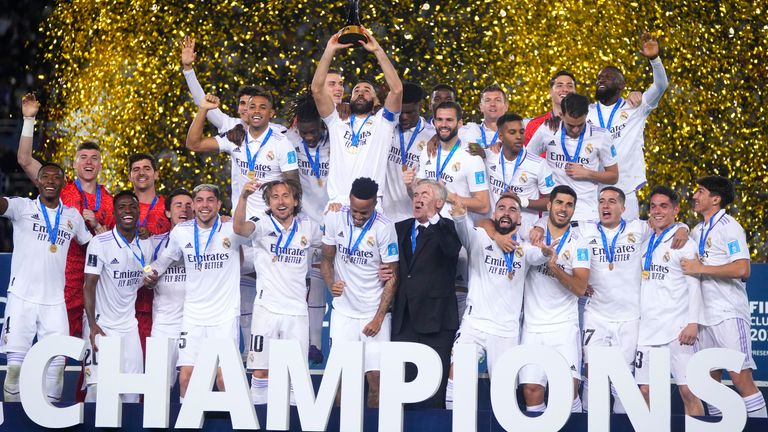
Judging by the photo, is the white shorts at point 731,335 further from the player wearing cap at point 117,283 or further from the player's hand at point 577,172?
the player wearing cap at point 117,283

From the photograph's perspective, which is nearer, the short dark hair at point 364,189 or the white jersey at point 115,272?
the short dark hair at point 364,189

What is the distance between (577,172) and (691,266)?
1.01 m

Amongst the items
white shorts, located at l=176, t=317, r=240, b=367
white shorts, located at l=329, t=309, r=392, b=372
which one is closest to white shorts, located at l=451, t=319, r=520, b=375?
white shorts, located at l=329, t=309, r=392, b=372

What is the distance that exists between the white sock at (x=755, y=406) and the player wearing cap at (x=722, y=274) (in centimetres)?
11

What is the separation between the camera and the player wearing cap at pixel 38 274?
8430mm

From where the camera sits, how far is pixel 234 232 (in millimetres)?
8305

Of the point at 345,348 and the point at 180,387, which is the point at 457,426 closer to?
the point at 345,348

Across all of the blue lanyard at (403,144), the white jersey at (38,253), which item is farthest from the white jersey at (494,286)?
the white jersey at (38,253)

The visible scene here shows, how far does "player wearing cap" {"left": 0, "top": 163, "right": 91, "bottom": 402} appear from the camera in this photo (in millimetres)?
8430

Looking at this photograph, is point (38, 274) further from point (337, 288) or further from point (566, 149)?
point (566, 149)

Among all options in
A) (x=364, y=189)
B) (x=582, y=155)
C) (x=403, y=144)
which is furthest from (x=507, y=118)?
(x=364, y=189)

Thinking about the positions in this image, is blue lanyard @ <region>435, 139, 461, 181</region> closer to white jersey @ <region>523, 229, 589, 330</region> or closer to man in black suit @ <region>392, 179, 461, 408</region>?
man in black suit @ <region>392, 179, 461, 408</region>

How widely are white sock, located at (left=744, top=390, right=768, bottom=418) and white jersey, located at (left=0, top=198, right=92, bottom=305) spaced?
4494 millimetres

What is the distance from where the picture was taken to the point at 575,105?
8.55 m
